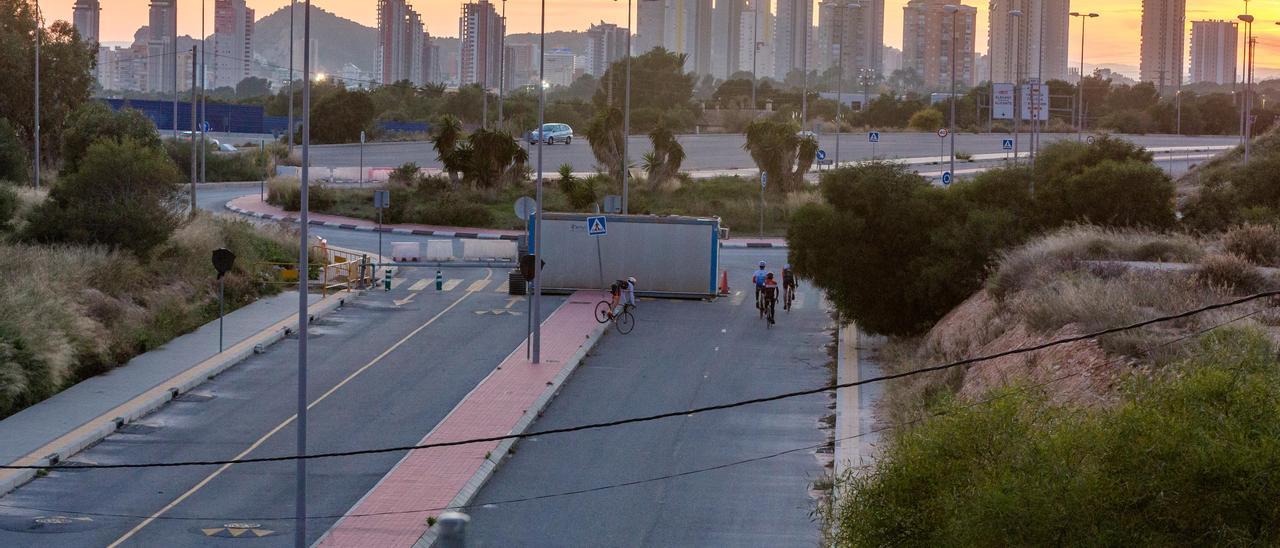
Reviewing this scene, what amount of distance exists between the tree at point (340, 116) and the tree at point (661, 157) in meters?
37.3

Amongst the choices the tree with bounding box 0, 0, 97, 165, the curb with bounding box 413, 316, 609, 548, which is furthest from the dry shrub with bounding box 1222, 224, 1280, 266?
Answer: the tree with bounding box 0, 0, 97, 165

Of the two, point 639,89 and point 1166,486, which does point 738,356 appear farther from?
point 639,89

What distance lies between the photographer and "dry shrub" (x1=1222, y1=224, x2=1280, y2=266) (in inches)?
952

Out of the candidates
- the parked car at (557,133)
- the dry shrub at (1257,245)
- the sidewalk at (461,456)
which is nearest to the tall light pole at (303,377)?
the sidewalk at (461,456)

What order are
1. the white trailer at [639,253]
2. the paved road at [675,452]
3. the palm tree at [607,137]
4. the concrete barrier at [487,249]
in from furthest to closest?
the palm tree at [607,137]
the concrete barrier at [487,249]
the white trailer at [639,253]
the paved road at [675,452]

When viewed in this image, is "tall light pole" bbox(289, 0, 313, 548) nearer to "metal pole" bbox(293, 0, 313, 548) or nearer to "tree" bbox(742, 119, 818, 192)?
"metal pole" bbox(293, 0, 313, 548)

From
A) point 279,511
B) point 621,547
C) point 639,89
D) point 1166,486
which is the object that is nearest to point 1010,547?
point 1166,486

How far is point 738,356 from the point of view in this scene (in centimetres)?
2831

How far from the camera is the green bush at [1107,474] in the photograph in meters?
8.41

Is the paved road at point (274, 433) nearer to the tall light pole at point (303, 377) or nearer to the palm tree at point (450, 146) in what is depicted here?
the tall light pole at point (303, 377)

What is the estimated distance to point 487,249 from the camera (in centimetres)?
4309

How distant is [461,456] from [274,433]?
3420mm

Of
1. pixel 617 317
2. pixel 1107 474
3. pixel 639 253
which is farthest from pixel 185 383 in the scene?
pixel 1107 474

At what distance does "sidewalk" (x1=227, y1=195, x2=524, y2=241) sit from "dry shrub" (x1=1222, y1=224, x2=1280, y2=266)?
87.4 feet
